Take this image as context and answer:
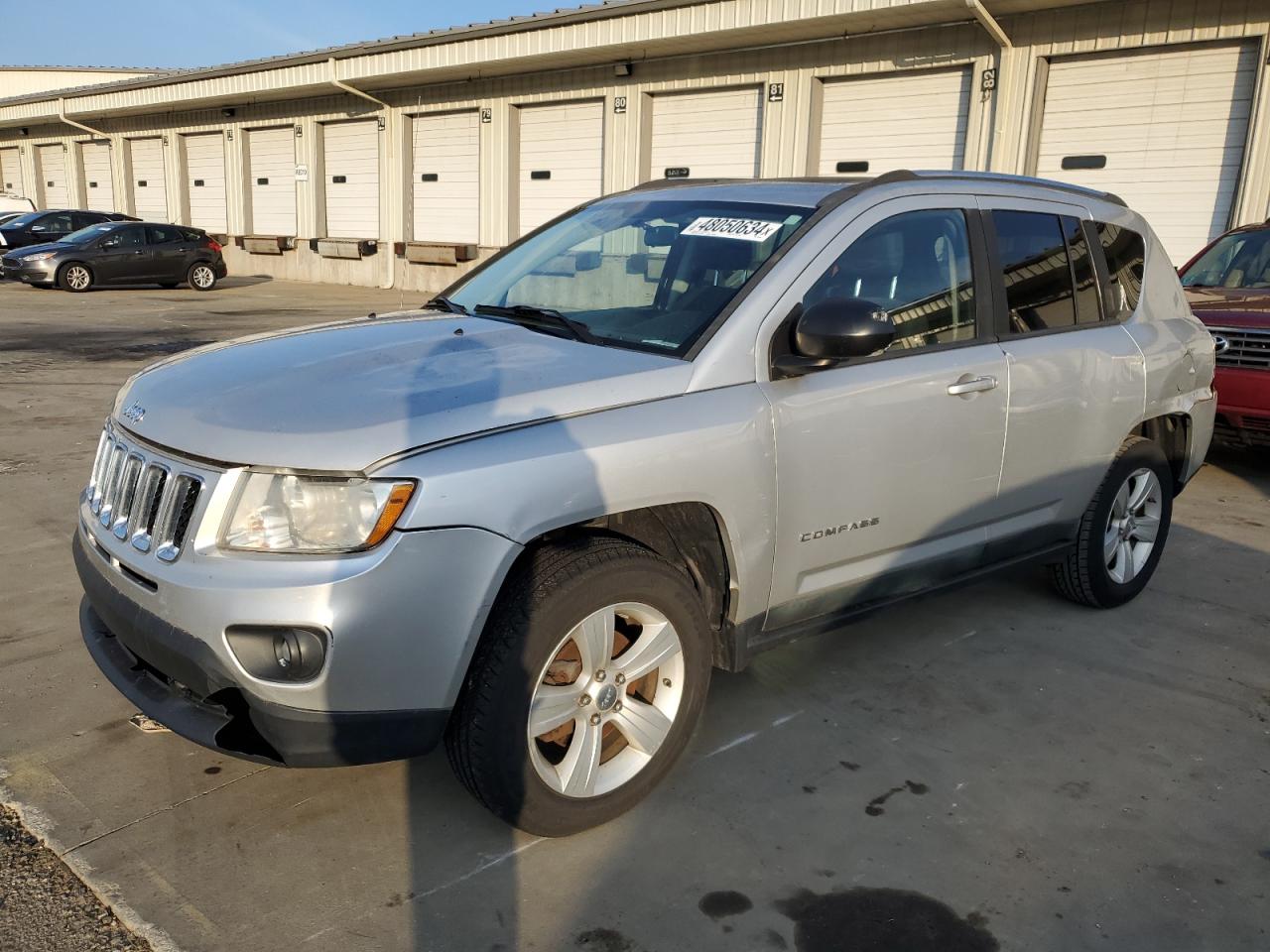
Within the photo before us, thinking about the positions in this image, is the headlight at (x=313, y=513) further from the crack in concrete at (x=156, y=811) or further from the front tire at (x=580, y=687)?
the crack in concrete at (x=156, y=811)

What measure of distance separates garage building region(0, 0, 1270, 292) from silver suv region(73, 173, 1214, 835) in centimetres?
1000

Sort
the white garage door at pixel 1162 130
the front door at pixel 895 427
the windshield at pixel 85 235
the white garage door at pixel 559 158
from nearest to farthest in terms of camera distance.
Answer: the front door at pixel 895 427 < the white garage door at pixel 1162 130 < the white garage door at pixel 559 158 < the windshield at pixel 85 235

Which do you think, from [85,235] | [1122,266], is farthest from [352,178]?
[1122,266]

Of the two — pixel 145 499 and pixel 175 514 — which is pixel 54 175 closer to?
pixel 145 499

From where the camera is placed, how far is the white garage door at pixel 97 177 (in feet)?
110

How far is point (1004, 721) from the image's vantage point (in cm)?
377

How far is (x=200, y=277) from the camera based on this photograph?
23.3 m

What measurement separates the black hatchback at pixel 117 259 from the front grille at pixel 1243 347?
21019 mm

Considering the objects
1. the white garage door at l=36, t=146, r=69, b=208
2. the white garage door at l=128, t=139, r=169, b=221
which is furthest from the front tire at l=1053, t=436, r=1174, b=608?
the white garage door at l=36, t=146, r=69, b=208

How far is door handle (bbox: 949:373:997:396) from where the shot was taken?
3.70 m

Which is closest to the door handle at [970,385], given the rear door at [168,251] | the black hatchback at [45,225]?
the rear door at [168,251]

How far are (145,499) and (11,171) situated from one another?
43893 mm

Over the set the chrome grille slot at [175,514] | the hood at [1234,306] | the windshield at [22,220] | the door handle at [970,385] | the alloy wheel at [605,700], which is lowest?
the alloy wheel at [605,700]

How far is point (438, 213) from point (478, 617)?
2146 cm
